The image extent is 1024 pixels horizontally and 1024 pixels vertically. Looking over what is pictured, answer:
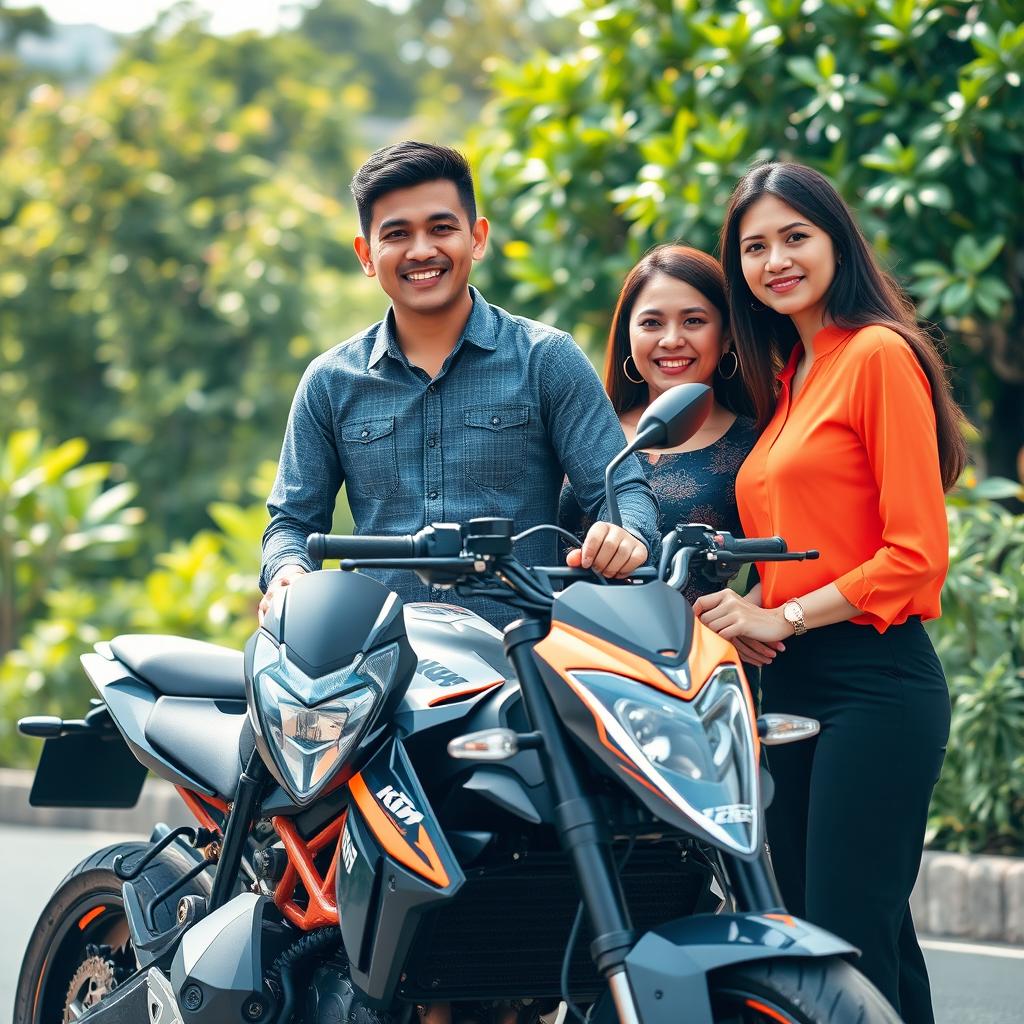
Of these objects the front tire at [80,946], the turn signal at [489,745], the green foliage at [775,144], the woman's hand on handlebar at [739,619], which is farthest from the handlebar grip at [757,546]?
the green foliage at [775,144]

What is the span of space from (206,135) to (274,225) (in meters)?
1.61

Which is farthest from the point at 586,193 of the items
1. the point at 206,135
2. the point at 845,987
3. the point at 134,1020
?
the point at 206,135

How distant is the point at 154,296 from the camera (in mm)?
13078

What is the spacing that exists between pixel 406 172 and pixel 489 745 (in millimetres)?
1314

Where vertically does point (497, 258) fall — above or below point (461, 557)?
above

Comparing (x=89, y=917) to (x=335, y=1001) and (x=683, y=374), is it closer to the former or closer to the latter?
(x=335, y=1001)

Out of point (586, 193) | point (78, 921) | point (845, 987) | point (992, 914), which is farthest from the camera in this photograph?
point (586, 193)

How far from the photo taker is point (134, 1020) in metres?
3.19

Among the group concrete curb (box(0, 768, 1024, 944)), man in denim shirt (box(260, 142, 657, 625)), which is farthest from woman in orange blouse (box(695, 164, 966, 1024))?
concrete curb (box(0, 768, 1024, 944))

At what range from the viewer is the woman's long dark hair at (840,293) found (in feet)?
10.8

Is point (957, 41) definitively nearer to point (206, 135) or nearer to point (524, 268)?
point (524, 268)

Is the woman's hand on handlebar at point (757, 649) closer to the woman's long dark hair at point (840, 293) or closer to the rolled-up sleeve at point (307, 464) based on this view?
the woman's long dark hair at point (840, 293)

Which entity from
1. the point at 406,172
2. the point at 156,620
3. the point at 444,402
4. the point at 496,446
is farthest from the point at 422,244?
the point at 156,620

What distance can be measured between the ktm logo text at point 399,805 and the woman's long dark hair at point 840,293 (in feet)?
4.37
